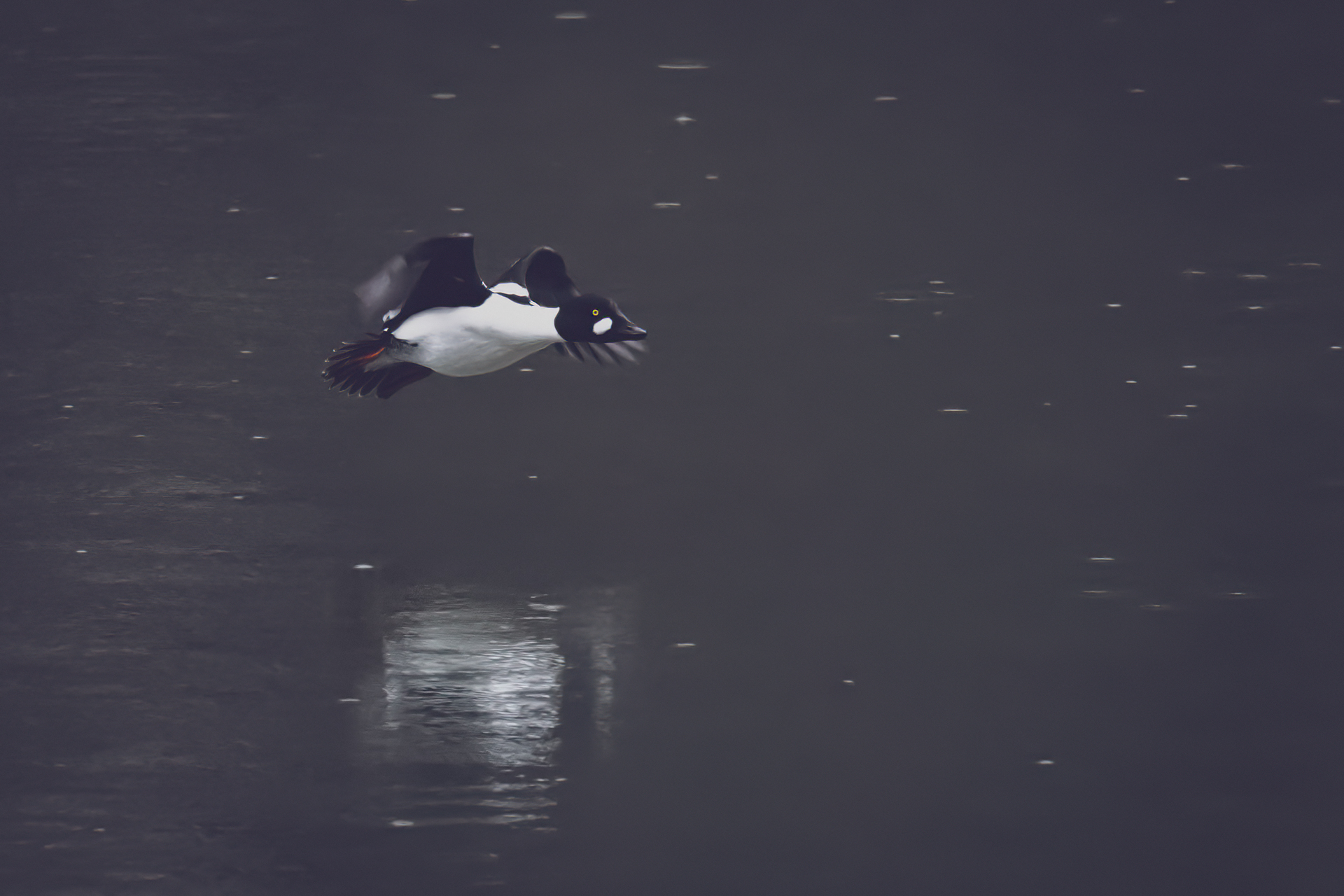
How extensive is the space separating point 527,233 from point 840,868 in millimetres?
860

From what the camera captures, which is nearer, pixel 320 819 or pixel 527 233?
pixel 320 819

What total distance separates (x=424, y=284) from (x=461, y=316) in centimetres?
5

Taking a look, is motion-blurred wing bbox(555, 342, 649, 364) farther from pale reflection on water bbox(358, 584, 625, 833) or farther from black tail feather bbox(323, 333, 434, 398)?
pale reflection on water bbox(358, 584, 625, 833)

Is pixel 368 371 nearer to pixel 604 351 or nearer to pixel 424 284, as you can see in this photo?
pixel 424 284

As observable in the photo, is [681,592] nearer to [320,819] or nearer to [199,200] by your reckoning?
[320,819]

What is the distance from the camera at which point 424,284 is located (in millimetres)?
1069

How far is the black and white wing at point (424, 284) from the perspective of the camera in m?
1.04

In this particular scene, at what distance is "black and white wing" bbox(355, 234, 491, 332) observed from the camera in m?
1.04

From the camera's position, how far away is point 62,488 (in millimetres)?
1360

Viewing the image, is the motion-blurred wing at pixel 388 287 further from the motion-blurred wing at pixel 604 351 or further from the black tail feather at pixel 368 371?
the motion-blurred wing at pixel 604 351

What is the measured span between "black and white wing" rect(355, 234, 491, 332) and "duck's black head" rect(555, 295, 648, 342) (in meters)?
0.10

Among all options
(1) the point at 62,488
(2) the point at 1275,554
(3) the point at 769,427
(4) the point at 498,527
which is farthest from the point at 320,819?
(2) the point at 1275,554

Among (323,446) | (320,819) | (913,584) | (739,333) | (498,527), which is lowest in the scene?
(320,819)

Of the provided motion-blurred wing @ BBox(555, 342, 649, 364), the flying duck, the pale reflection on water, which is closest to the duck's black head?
the flying duck
